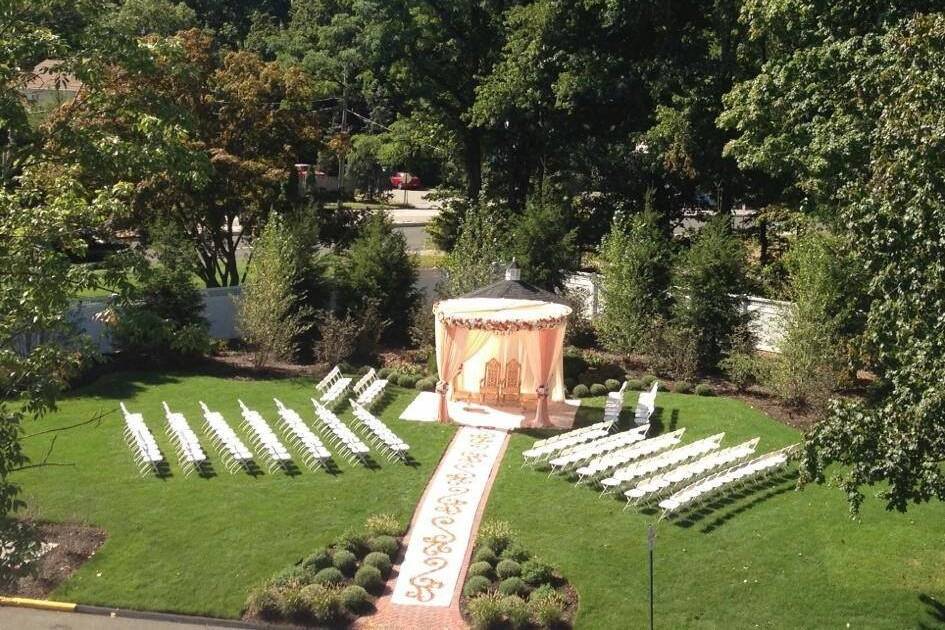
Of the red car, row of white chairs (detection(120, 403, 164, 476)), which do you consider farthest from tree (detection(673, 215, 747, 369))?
the red car

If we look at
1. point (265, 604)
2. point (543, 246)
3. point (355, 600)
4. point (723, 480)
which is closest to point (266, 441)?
point (265, 604)

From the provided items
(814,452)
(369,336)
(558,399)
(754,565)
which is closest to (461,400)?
(558,399)

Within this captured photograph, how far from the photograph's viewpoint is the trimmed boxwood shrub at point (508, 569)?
1551cm

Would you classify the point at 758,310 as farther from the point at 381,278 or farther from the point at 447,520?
the point at 447,520

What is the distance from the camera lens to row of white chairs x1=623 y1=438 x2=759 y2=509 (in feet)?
59.6

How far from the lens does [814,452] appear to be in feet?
42.1

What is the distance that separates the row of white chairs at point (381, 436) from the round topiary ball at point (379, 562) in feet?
15.3

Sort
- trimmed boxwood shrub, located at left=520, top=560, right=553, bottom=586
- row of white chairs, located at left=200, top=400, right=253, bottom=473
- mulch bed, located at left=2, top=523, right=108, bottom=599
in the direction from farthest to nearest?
row of white chairs, located at left=200, top=400, right=253, bottom=473 < trimmed boxwood shrub, located at left=520, top=560, right=553, bottom=586 < mulch bed, located at left=2, top=523, right=108, bottom=599

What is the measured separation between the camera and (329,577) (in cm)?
1518

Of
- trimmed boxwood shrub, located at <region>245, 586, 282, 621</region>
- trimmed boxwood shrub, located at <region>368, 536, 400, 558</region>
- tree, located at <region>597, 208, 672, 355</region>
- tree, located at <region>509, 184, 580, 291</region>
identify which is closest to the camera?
trimmed boxwood shrub, located at <region>245, 586, 282, 621</region>

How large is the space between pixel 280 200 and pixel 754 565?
20.4 m

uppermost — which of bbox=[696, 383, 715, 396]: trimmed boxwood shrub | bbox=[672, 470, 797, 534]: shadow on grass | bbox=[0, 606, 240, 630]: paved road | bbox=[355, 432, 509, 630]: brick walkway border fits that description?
bbox=[696, 383, 715, 396]: trimmed boxwood shrub

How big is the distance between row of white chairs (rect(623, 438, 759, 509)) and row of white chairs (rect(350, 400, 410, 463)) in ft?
15.8

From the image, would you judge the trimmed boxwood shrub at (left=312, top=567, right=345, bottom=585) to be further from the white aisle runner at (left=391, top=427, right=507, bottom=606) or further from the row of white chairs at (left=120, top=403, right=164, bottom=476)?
the row of white chairs at (left=120, top=403, right=164, bottom=476)
